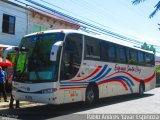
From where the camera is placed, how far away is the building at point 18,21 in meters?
23.4

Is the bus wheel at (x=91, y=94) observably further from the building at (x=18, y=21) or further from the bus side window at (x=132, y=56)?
the building at (x=18, y=21)

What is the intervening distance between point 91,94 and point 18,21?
13334 mm

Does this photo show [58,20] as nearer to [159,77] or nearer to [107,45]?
[107,45]

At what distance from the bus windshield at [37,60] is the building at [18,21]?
11.4 metres

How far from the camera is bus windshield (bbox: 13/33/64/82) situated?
440 inches

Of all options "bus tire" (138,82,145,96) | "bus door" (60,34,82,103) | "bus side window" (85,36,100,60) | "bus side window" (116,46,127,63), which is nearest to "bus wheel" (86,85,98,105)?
"bus door" (60,34,82,103)

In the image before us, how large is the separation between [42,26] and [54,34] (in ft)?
52.4

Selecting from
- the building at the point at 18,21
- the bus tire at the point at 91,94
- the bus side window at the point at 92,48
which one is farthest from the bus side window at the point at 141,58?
the building at the point at 18,21

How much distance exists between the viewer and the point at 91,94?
13648mm

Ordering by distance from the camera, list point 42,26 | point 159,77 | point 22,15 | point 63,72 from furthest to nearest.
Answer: point 159,77
point 42,26
point 22,15
point 63,72

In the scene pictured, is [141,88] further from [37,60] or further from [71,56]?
[37,60]

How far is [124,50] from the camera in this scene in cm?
1758

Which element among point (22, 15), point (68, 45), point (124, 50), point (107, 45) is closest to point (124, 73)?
point (124, 50)

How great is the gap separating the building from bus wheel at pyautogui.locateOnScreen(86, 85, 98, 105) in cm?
1178
